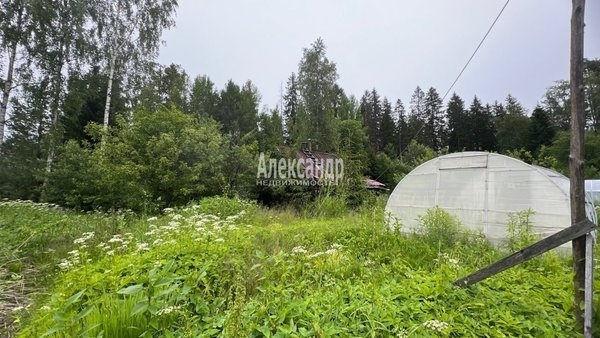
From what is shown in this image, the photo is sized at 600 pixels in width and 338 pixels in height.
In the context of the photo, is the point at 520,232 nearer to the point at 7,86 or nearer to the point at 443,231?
the point at 443,231

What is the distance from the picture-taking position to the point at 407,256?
323 cm

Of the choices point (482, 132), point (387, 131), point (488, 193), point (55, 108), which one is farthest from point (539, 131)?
point (55, 108)

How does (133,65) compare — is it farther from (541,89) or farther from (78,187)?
(541,89)

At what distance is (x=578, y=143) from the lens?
1881 millimetres

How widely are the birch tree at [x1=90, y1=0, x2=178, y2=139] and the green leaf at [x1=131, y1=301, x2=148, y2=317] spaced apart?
10.2m

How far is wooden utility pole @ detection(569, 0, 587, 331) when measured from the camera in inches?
73.5

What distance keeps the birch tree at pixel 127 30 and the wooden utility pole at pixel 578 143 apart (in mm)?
11641

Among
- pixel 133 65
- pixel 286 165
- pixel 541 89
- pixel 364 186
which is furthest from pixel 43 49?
pixel 541 89

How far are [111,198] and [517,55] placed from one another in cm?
1085

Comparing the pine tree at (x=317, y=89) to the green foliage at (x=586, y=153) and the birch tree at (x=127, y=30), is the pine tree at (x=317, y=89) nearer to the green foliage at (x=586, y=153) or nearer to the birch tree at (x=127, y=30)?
the birch tree at (x=127, y=30)

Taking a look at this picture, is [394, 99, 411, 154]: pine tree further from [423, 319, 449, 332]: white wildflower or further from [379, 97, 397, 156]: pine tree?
[423, 319, 449, 332]: white wildflower

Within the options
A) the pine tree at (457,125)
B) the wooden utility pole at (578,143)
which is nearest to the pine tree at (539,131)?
the pine tree at (457,125)

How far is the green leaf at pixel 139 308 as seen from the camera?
144 cm

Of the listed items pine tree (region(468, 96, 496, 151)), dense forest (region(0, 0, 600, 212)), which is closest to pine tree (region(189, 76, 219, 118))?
dense forest (region(0, 0, 600, 212))
